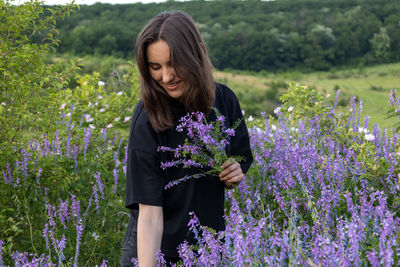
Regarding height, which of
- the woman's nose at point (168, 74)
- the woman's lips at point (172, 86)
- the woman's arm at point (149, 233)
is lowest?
the woman's arm at point (149, 233)

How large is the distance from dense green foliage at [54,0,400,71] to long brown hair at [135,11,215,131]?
2178 centimetres

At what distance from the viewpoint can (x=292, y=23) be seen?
29.0 m

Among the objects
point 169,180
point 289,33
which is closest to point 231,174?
point 169,180

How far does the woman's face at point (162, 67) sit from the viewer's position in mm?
1755

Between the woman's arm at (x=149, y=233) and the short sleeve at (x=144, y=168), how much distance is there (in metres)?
0.04

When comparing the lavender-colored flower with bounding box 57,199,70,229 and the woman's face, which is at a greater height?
the woman's face

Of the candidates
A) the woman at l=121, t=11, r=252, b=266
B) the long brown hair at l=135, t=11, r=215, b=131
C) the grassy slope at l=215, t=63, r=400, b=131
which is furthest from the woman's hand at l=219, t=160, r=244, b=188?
the grassy slope at l=215, t=63, r=400, b=131

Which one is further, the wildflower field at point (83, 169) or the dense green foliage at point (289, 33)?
the dense green foliage at point (289, 33)

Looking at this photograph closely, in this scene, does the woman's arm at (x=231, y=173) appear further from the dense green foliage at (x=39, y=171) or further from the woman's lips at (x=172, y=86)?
the dense green foliage at (x=39, y=171)

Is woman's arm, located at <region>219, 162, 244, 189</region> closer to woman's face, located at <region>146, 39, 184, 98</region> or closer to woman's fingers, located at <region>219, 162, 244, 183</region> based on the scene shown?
woman's fingers, located at <region>219, 162, 244, 183</region>

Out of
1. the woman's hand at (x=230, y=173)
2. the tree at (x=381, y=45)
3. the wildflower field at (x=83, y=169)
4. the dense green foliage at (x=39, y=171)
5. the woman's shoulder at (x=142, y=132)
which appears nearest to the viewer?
the woman's hand at (x=230, y=173)

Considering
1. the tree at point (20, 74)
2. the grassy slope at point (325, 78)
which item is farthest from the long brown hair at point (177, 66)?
the grassy slope at point (325, 78)

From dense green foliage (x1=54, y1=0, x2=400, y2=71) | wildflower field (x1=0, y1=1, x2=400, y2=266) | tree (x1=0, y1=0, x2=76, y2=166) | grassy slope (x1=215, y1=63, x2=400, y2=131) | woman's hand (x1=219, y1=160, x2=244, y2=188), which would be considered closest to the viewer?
woman's hand (x1=219, y1=160, x2=244, y2=188)

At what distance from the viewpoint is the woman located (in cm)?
177
